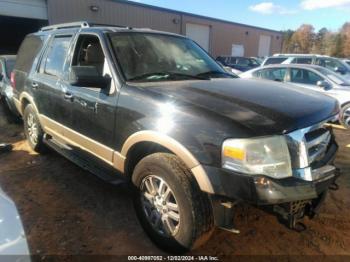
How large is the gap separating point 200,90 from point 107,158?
1.21m

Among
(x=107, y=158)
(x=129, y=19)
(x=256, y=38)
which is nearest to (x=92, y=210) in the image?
(x=107, y=158)

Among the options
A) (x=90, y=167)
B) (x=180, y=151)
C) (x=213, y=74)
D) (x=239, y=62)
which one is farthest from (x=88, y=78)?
(x=239, y=62)

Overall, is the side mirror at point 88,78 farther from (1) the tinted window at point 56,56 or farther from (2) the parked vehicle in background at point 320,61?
(2) the parked vehicle in background at point 320,61

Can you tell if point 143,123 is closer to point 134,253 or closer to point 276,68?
point 134,253

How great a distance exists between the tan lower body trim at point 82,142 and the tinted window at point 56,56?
67 cm

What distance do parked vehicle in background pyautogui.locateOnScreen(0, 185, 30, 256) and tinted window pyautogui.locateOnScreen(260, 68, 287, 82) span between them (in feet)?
26.4

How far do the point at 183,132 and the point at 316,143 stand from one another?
107 centimetres

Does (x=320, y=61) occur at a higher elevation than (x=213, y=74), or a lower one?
lower

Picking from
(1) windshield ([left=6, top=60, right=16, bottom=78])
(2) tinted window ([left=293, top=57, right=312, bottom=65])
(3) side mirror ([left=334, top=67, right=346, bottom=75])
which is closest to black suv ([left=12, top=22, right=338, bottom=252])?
(1) windshield ([left=6, top=60, right=16, bottom=78])

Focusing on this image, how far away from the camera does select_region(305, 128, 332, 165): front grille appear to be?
8.25 feet

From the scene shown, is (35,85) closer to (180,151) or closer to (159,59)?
(159,59)

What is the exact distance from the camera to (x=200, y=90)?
9.81 ft

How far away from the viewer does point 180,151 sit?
2559 millimetres

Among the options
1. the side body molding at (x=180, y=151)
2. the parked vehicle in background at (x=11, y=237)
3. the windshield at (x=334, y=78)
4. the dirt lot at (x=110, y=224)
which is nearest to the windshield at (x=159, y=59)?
the side body molding at (x=180, y=151)
